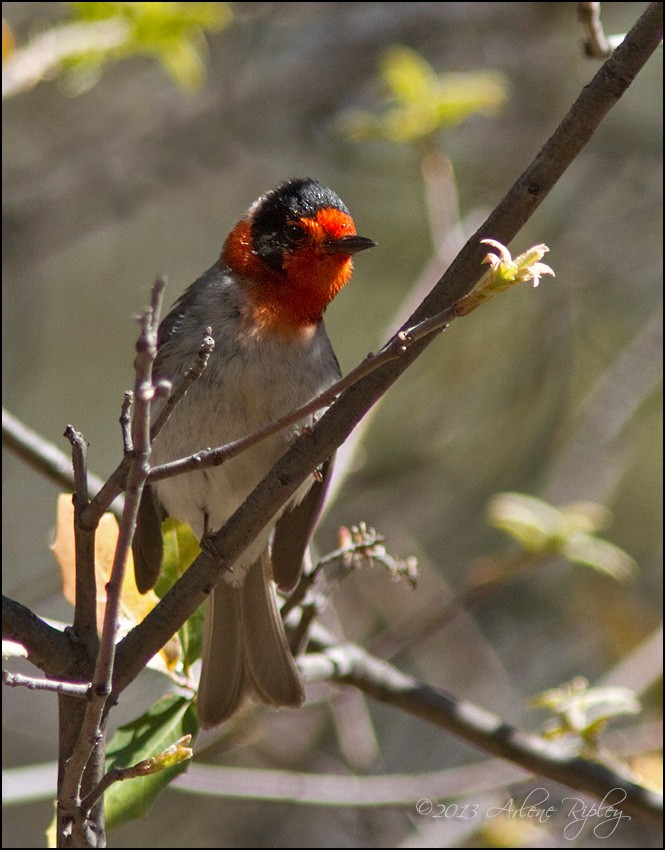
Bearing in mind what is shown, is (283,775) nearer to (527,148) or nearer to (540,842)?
(540,842)

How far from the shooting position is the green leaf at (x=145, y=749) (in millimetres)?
2342

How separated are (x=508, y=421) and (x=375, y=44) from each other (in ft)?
7.78

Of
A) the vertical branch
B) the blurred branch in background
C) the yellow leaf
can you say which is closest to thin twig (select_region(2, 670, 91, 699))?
the vertical branch

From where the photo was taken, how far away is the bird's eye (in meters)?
3.60

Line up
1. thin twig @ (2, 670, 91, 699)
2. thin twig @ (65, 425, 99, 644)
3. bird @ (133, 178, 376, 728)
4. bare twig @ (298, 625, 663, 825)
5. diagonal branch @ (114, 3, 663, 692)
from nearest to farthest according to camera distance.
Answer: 1. thin twig @ (2, 670, 91, 699)
2. thin twig @ (65, 425, 99, 644)
3. diagonal branch @ (114, 3, 663, 692)
4. bare twig @ (298, 625, 663, 825)
5. bird @ (133, 178, 376, 728)

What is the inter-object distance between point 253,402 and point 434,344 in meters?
3.67

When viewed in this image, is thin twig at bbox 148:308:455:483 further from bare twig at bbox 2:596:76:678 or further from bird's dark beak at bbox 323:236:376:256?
bird's dark beak at bbox 323:236:376:256

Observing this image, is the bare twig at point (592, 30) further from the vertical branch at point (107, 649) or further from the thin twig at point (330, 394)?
the vertical branch at point (107, 649)

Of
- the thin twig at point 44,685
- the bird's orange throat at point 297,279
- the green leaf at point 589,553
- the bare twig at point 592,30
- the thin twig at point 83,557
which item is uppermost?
the bird's orange throat at point 297,279

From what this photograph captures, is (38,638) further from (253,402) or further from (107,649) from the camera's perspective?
(253,402)

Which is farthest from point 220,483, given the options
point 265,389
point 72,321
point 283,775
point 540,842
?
point 72,321

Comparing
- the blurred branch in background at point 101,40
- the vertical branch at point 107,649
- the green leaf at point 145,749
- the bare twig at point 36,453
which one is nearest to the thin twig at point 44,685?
the vertical branch at point 107,649

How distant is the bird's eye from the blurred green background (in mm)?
1632

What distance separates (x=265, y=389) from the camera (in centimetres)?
316
